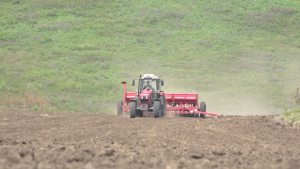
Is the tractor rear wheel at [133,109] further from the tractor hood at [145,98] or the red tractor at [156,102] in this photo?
the tractor hood at [145,98]

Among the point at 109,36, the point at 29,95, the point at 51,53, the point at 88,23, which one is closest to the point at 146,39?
the point at 109,36

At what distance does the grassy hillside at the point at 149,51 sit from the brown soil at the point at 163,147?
1558 centimetres

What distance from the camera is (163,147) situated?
1060cm

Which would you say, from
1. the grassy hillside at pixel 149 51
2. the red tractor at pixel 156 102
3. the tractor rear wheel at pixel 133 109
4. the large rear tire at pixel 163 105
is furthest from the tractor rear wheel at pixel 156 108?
the grassy hillside at pixel 149 51

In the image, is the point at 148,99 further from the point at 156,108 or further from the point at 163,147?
the point at 163,147

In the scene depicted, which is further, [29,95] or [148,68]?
[148,68]

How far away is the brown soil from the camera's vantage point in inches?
302

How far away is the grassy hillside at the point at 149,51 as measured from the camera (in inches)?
1404

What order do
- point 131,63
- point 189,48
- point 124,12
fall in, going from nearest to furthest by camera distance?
point 131,63, point 189,48, point 124,12

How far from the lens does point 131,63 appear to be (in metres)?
46.7

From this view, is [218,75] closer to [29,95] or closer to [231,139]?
[29,95]

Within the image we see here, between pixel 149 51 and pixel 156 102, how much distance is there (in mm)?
29706

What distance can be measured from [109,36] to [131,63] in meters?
9.21

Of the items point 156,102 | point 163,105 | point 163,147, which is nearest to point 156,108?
point 156,102
